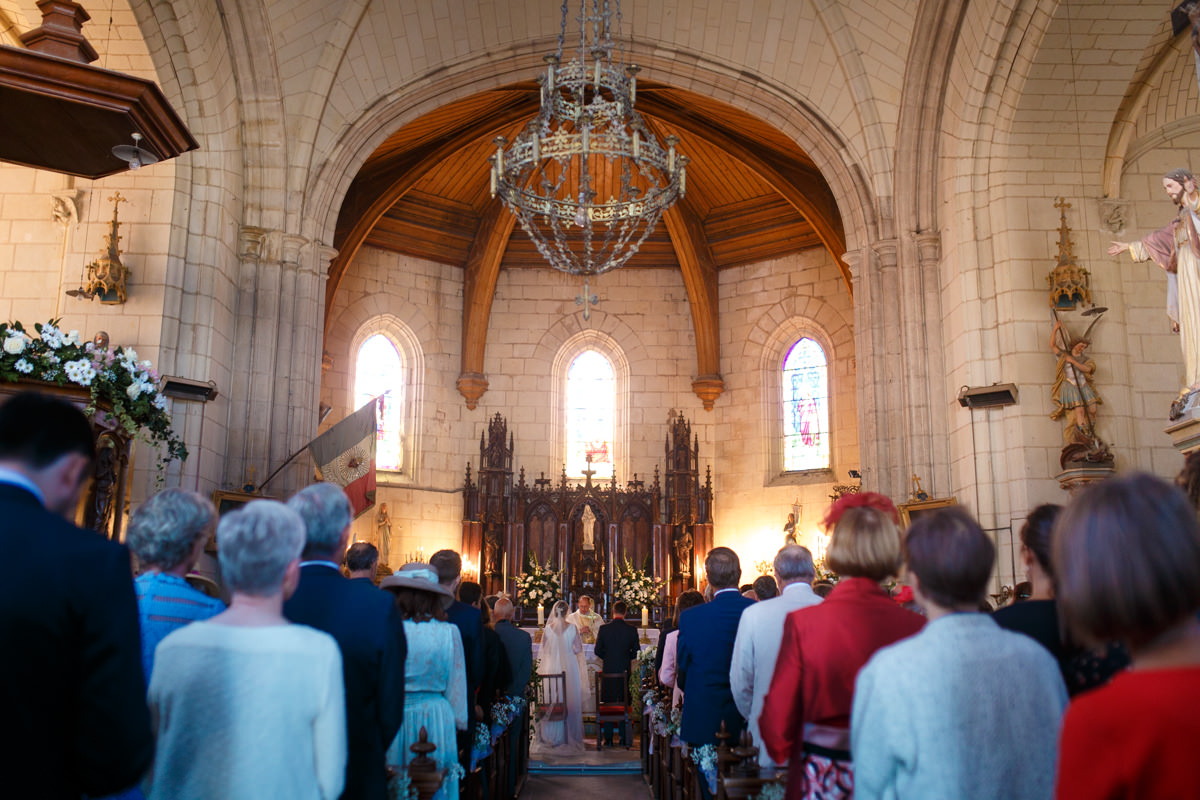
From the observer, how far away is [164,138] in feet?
20.5

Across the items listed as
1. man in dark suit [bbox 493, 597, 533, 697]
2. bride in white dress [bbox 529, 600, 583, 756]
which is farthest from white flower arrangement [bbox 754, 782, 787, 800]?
bride in white dress [bbox 529, 600, 583, 756]

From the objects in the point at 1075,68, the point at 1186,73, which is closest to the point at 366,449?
the point at 1075,68

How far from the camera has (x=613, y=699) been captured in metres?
10.9

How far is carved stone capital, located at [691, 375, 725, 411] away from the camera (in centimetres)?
1778

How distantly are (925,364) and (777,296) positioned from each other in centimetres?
630

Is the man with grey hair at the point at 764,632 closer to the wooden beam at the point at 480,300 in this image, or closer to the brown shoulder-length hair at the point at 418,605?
the brown shoulder-length hair at the point at 418,605

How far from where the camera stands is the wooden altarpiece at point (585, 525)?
53.6ft

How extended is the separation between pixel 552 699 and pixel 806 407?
27.0 feet

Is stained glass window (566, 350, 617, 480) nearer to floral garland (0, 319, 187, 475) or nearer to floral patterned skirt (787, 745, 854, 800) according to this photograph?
floral garland (0, 319, 187, 475)

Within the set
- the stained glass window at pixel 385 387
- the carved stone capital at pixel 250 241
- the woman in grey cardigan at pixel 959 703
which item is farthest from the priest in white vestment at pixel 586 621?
the woman in grey cardigan at pixel 959 703

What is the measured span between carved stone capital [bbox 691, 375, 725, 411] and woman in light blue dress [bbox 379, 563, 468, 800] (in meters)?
13.4

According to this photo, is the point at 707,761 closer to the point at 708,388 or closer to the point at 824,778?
the point at 824,778

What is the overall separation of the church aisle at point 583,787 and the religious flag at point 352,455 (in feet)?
12.1

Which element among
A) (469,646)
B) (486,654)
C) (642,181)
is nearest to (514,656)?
(486,654)
